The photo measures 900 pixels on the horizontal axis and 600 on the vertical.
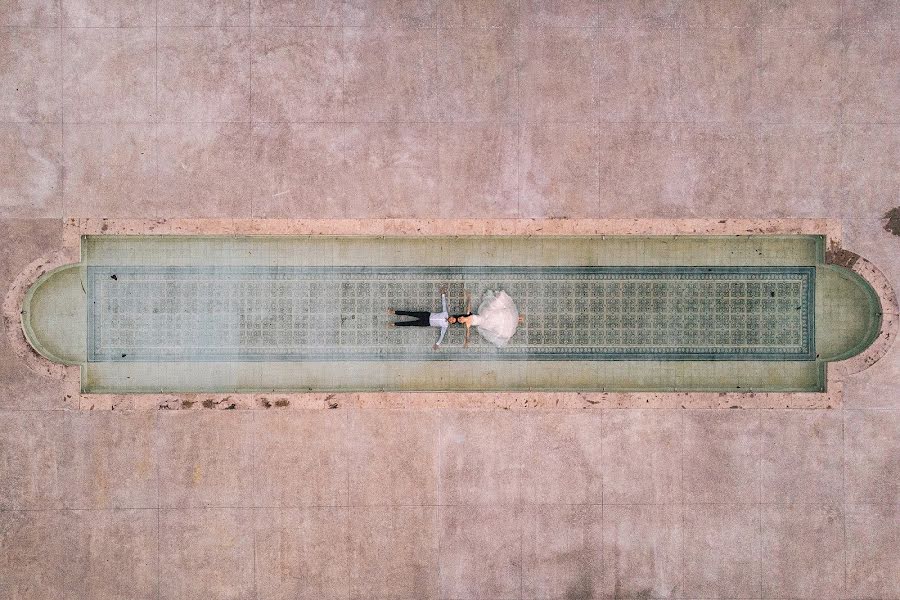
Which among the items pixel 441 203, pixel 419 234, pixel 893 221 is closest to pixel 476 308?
pixel 419 234

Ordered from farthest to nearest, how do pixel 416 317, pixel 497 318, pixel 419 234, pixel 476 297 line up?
pixel 476 297 → pixel 416 317 → pixel 419 234 → pixel 497 318

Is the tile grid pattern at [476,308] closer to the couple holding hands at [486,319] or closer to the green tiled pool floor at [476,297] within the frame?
the green tiled pool floor at [476,297]

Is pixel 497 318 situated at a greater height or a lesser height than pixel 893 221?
lesser

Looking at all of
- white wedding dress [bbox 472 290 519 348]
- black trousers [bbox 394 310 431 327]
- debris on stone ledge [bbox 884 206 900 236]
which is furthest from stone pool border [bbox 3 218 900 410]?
black trousers [bbox 394 310 431 327]

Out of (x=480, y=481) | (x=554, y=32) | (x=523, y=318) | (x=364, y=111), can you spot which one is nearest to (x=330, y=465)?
(x=480, y=481)

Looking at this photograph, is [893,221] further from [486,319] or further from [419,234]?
[419,234]

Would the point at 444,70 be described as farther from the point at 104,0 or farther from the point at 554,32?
the point at 104,0

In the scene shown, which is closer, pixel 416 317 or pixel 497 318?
pixel 497 318
